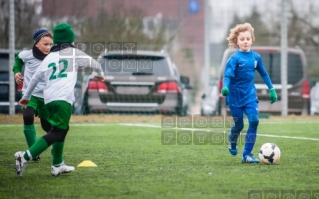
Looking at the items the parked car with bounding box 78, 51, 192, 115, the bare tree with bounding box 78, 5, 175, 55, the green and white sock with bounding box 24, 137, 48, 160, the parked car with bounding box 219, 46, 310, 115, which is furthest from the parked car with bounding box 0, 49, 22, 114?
the green and white sock with bounding box 24, 137, 48, 160

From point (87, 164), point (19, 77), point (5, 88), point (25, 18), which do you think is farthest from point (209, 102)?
point (87, 164)

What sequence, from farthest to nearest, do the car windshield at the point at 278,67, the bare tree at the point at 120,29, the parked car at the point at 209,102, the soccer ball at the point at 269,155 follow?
the bare tree at the point at 120,29, the parked car at the point at 209,102, the car windshield at the point at 278,67, the soccer ball at the point at 269,155

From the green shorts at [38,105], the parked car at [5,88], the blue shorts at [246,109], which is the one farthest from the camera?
the parked car at [5,88]

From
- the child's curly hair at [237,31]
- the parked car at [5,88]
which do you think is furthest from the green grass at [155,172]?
the parked car at [5,88]

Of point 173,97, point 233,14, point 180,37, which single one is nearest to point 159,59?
point 173,97

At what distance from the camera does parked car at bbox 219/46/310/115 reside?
1802cm

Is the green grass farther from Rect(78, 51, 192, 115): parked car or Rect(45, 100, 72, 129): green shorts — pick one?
Rect(78, 51, 192, 115): parked car

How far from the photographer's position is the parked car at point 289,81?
1802 cm

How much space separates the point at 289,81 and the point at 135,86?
15.3 feet

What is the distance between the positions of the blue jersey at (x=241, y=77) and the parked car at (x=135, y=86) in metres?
7.70

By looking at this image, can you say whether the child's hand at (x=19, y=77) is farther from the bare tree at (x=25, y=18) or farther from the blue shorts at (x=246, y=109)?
the bare tree at (x=25, y=18)

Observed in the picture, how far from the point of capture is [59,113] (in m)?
7.18

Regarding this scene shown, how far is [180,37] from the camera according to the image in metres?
31.4

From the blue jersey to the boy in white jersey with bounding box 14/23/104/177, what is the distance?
204cm
